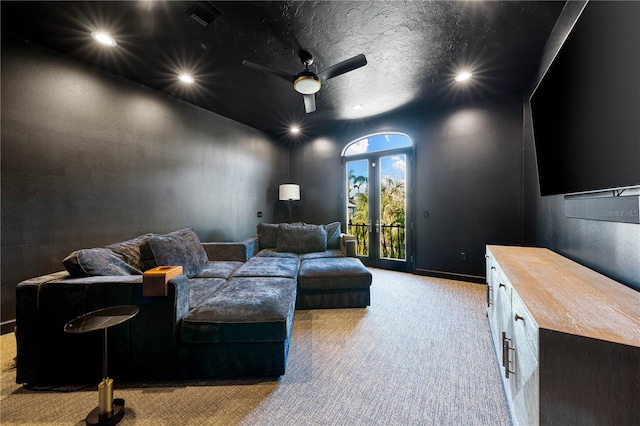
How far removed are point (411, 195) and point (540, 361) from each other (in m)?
3.60

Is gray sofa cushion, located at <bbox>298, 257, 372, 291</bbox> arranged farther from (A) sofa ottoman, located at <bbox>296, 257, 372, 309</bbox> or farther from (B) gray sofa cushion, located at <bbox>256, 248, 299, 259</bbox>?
(B) gray sofa cushion, located at <bbox>256, 248, 299, 259</bbox>

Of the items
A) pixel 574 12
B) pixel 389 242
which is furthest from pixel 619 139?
pixel 389 242

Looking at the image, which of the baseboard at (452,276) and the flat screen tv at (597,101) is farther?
the baseboard at (452,276)

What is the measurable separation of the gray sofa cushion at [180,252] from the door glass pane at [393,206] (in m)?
3.17

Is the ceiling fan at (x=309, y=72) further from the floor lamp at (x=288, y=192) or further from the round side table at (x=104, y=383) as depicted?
the floor lamp at (x=288, y=192)

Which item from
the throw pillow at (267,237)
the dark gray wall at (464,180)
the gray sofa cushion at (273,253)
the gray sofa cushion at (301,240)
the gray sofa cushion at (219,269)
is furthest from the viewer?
the throw pillow at (267,237)

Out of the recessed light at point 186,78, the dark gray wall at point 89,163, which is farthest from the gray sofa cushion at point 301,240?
the recessed light at point 186,78

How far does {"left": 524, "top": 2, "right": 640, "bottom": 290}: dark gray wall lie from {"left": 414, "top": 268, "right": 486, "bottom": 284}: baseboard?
840 millimetres

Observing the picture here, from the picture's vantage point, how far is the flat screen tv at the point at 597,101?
99 cm

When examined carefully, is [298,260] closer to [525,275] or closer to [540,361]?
[525,275]

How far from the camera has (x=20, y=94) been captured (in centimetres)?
215

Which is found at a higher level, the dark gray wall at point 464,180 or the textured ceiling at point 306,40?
the textured ceiling at point 306,40

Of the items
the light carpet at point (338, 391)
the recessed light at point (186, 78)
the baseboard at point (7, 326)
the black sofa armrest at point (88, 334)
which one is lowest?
the light carpet at point (338, 391)

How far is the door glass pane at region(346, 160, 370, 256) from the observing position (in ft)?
15.4
